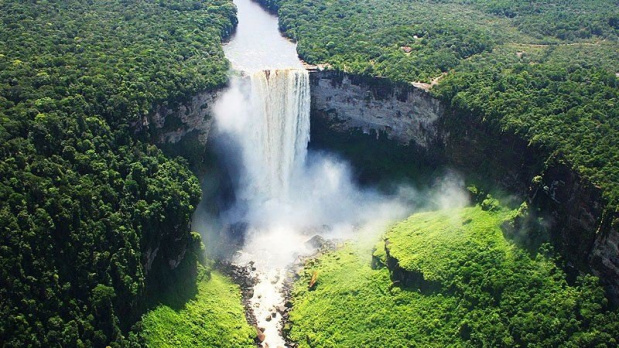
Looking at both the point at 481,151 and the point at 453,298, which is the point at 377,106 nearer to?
the point at 481,151

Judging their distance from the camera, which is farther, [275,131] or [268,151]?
[268,151]

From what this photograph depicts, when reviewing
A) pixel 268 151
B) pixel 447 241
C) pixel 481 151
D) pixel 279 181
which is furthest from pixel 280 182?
pixel 447 241

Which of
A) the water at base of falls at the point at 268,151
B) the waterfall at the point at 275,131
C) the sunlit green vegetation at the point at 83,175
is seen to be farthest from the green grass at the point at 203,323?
the waterfall at the point at 275,131

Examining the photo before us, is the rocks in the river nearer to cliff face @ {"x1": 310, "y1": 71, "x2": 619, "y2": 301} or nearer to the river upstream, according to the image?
the river upstream

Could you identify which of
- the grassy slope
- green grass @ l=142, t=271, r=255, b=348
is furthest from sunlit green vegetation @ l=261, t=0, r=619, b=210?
green grass @ l=142, t=271, r=255, b=348

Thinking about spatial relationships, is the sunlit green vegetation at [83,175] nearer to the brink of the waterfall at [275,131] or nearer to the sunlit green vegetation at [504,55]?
the brink of the waterfall at [275,131]
